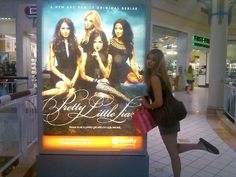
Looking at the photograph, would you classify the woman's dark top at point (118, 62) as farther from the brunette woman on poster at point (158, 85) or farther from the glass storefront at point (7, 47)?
the glass storefront at point (7, 47)

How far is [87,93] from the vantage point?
3004 mm

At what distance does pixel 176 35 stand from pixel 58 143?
44.9ft

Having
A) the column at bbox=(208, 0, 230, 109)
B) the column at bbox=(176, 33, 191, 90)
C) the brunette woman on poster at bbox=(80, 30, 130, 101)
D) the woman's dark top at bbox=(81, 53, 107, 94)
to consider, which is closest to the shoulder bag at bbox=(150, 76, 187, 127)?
the brunette woman on poster at bbox=(80, 30, 130, 101)

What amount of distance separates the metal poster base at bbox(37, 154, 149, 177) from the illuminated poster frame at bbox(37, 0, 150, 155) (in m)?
0.06

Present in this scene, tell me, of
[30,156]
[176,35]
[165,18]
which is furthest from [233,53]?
[30,156]

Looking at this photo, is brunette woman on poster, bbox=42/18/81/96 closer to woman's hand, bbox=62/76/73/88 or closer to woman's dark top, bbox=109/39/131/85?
woman's hand, bbox=62/76/73/88

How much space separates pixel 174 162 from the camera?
3.13m

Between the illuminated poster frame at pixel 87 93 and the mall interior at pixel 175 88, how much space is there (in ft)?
0.25

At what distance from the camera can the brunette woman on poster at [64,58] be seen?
2916 millimetres

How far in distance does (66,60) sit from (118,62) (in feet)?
1.64

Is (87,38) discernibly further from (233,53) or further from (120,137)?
(233,53)

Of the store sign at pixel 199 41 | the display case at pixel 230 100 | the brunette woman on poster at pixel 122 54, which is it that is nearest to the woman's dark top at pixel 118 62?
the brunette woman on poster at pixel 122 54

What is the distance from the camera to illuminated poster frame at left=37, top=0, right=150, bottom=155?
2.91 m

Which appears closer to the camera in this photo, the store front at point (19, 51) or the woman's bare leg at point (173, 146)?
the woman's bare leg at point (173, 146)
